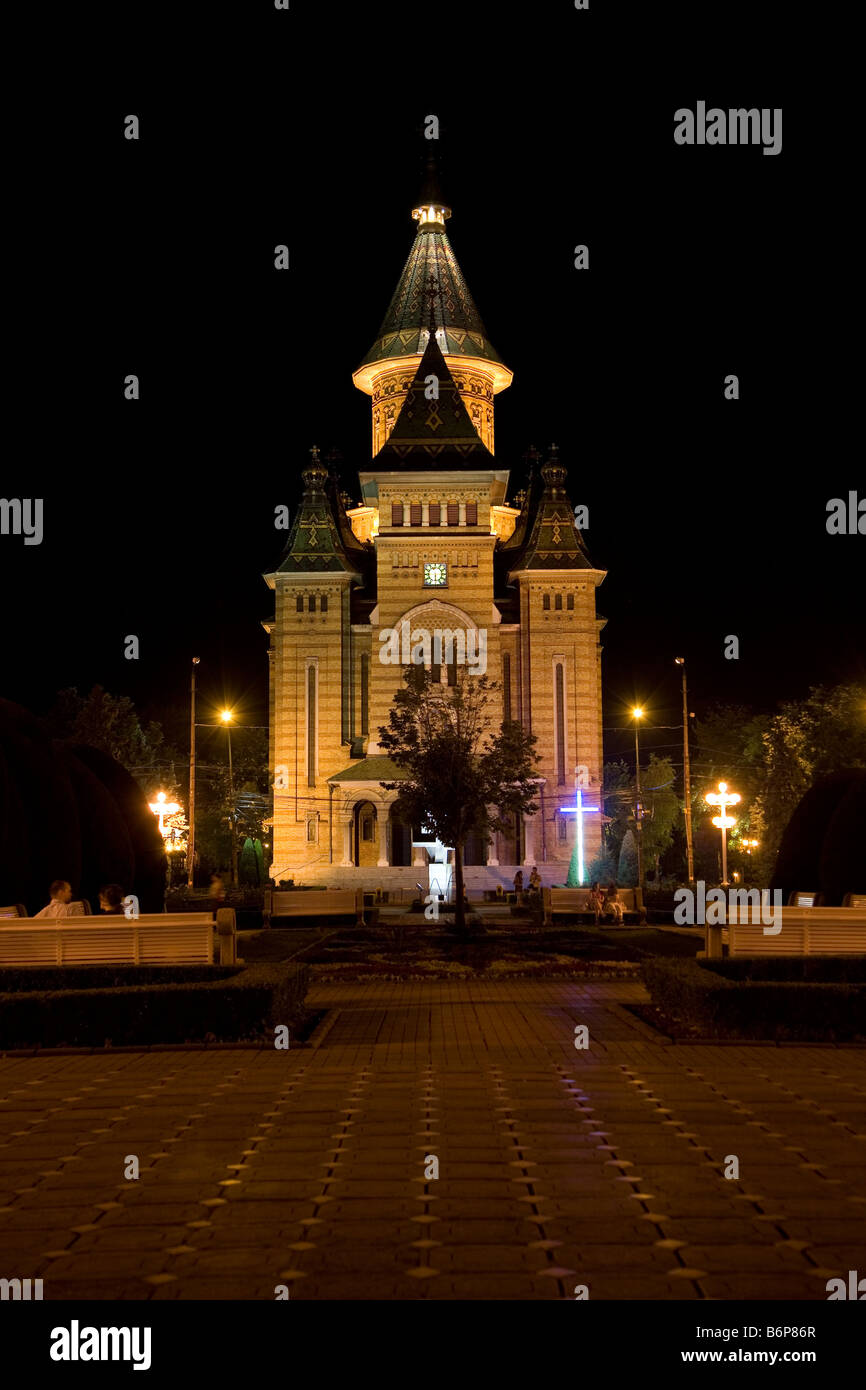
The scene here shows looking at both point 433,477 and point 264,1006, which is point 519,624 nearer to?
point 433,477

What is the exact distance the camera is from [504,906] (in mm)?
42906

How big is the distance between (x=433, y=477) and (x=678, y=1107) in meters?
48.6

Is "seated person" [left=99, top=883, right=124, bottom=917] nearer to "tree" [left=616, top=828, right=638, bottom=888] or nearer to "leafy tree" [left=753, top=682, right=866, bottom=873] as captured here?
"leafy tree" [left=753, top=682, right=866, bottom=873]

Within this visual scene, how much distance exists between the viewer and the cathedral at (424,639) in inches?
2176

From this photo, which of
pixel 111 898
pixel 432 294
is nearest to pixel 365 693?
pixel 432 294

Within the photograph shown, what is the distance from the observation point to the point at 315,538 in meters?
60.1

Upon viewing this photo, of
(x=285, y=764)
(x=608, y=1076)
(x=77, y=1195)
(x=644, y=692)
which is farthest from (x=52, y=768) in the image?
(x=644, y=692)

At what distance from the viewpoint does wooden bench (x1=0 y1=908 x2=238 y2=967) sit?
14391 mm

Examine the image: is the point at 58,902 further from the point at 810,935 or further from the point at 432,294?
the point at 432,294

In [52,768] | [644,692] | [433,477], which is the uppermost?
[433,477]

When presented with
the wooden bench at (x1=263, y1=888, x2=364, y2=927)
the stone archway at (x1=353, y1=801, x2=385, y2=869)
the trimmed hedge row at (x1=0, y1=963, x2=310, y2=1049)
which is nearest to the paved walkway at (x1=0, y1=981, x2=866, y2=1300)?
the trimmed hedge row at (x1=0, y1=963, x2=310, y2=1049)

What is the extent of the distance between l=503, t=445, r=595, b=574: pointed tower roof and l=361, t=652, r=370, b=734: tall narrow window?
7.14 m

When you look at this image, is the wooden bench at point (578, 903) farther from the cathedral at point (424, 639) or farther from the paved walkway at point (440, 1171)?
the cathedral at point (424, 639)

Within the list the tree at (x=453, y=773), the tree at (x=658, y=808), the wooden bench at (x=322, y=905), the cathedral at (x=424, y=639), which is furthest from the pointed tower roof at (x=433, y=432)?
the wooden bench at (x=322, y=905)
